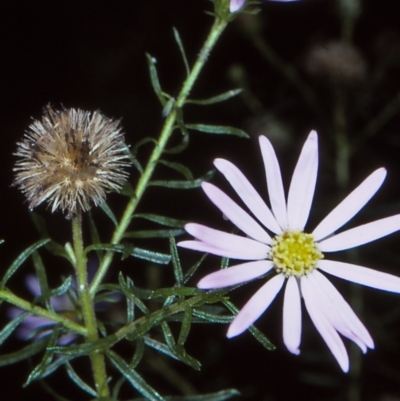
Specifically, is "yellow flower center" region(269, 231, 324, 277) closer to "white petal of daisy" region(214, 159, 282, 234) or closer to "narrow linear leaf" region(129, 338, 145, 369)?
"white petal of daisy" region(214, 159, 282, 234)

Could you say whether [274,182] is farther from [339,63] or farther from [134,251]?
[339,63]

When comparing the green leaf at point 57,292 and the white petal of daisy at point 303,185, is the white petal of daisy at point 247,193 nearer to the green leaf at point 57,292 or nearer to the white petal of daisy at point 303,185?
the white petal of daisy at point 303,185

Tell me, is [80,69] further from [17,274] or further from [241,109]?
[17,274]

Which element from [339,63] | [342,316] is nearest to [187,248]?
[342,316]

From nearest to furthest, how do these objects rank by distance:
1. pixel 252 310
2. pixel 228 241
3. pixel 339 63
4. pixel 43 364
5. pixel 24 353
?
pixel 252 310 → pixel 228 241 → pixel 43 364 → pixel 24 353 → pixel 339 63

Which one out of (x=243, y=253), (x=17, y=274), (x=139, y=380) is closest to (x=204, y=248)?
(x=243, y=253)

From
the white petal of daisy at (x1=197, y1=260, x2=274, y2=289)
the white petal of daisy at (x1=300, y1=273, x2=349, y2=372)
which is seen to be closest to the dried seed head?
the white petal of daisy at (x1=197, y1=260, x2=274, y2=289)
